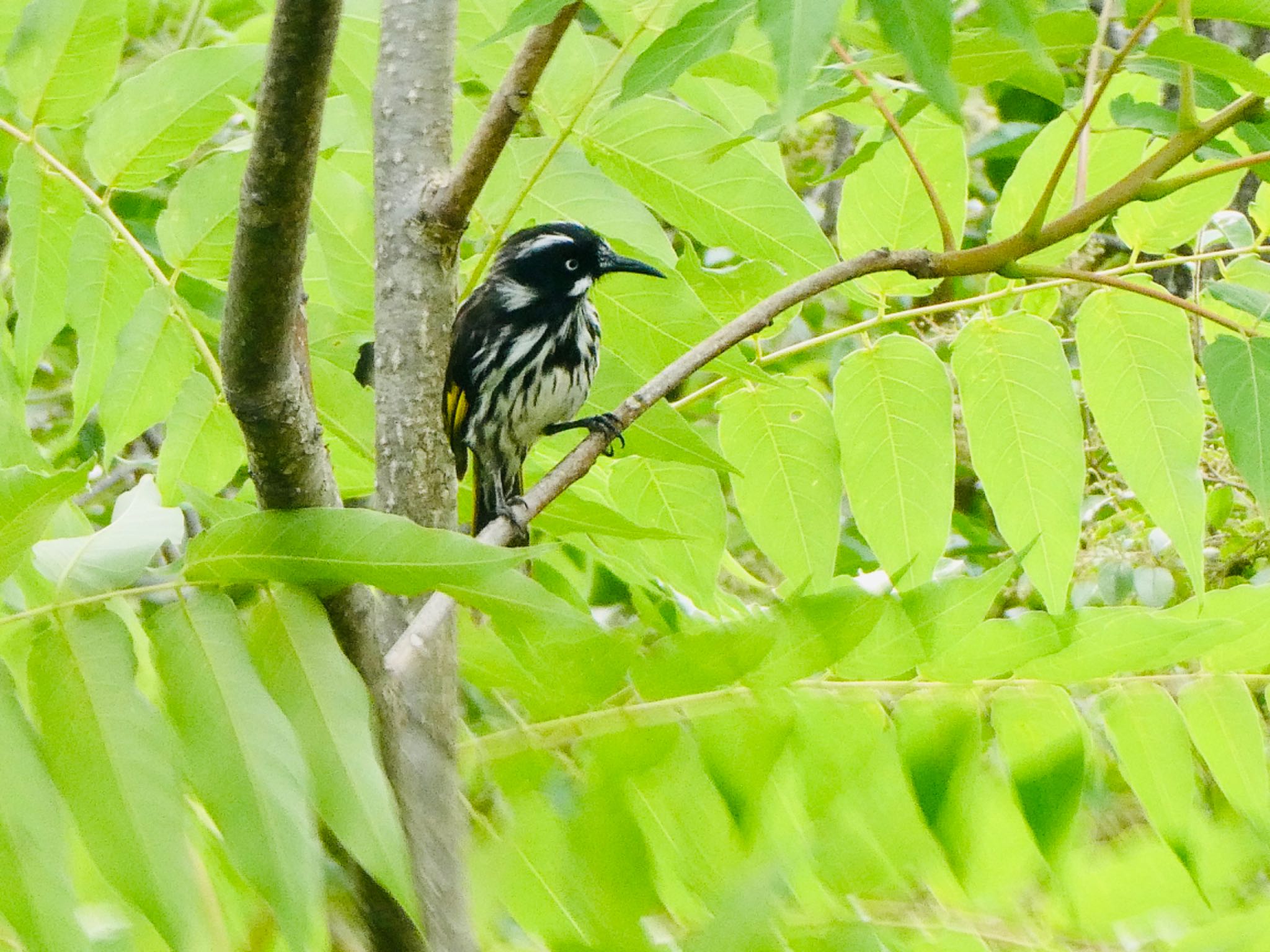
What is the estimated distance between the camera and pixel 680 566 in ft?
4.83

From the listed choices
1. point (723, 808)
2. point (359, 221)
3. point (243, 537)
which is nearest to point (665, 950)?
point (723, 808)

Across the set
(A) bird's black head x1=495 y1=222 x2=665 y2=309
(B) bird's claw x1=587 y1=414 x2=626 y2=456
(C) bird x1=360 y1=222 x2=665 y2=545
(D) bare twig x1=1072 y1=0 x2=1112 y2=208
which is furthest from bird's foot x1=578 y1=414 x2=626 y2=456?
(A) bird's black head x1=495 y1=222 x2=665 y2=309

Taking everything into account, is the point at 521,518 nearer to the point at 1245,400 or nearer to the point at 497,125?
the point at 497,125

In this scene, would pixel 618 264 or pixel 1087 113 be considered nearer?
pixel 1087 113

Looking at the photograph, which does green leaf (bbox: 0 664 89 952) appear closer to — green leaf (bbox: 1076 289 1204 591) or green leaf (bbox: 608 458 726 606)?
green leaf (bbox: 608 458 726 606)

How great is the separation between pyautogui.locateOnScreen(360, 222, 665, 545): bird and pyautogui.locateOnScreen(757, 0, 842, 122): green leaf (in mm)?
1831

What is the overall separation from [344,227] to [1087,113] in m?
0.73

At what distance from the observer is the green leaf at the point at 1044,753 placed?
1075mm

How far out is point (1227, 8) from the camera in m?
1.07

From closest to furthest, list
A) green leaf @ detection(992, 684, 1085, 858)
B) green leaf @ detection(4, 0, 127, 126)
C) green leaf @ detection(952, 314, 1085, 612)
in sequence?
green leaf @ detection(992, 684, 1085, 858)
green leaf @ detection(4, 0, 127, 126)
green leaf @ detection(952, 314, 1085, 612)

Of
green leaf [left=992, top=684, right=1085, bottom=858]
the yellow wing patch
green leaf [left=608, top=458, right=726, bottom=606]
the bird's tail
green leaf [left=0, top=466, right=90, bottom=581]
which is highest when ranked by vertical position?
green leaf [left=0, top=466, right=90, bottom=581]

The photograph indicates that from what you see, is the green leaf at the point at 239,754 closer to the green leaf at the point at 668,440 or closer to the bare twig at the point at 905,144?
the green leaf at the point at 668,440

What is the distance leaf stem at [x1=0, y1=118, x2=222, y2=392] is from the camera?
127 centimetres

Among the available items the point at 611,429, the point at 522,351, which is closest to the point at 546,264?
the point at 522,351
